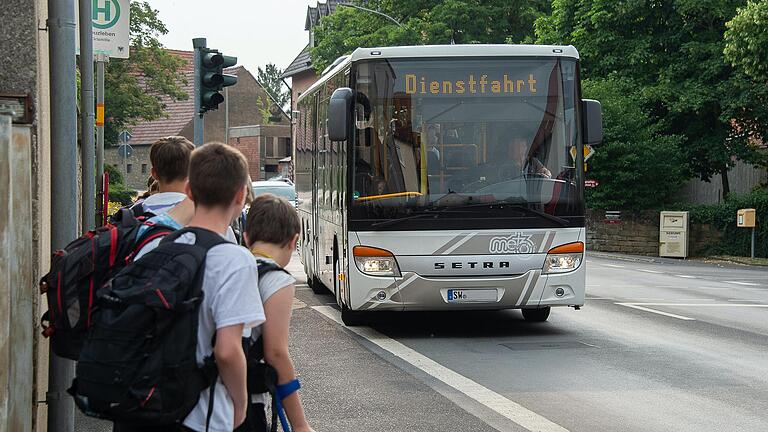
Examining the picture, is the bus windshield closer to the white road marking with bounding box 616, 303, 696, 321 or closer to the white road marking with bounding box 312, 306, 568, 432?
the white road marking with bounding box 312, 306, 568, 432

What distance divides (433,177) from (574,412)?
4354 mm

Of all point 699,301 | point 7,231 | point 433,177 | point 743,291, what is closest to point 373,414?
point 7,231

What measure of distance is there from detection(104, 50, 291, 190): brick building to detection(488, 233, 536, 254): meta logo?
66948mm

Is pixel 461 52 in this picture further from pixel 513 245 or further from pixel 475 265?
pixel 475 265

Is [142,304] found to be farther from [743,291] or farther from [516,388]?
[743,291]

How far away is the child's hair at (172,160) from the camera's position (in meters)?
5.12

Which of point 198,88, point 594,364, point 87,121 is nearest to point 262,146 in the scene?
point 198,88

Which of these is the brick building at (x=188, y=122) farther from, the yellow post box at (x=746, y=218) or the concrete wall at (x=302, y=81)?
the yellow post box at (x=746, y=218)

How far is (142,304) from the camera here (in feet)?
11.1

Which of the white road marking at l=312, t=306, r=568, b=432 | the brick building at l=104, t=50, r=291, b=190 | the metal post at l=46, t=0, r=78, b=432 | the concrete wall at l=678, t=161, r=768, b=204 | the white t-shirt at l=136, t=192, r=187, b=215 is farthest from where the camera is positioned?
the brick building at l=104, t=50, r=291, b=190

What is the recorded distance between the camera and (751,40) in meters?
30.9

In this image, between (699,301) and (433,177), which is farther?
(699,301)

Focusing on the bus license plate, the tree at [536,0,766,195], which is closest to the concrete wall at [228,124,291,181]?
the tree at [536,0,766,195]

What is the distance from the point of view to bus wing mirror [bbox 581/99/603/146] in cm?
1210
